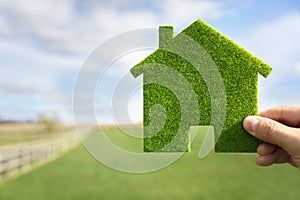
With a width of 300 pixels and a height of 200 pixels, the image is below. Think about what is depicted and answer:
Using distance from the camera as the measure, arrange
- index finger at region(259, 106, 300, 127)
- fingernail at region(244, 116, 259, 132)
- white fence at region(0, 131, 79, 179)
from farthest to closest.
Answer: white fence at region(0, 131, 79, 179) < index finger at region(259, 106, 300, 127) < fingernail at region(244, 116, 259, 132)

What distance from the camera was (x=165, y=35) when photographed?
2658 mm

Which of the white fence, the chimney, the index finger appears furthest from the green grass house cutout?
the white fence

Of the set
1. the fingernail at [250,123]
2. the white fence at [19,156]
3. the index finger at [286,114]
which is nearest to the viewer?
the fingernail at [250,123]

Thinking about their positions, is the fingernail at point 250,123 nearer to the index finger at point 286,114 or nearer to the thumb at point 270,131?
the thumb at point 270,131

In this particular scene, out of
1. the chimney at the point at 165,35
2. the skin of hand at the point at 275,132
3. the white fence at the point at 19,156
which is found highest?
the chimney at the point at 165,35

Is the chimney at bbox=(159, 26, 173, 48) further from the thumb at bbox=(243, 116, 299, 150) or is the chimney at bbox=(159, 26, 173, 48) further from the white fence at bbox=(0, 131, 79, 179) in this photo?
the white fence at bbox=(0, 131, 79, 179)

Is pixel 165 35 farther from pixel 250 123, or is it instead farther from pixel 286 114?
pixel 286 114

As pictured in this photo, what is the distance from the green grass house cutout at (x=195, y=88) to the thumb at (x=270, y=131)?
6cm

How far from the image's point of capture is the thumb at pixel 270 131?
8.43 ft

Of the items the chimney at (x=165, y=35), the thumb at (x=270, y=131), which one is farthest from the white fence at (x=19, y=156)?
the thumb at (x=270, y=131)

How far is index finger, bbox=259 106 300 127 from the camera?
3037 mm

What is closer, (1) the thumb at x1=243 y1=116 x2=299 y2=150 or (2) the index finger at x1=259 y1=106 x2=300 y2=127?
(1) the thumb at x1=243 y1=116 x2=299 y2=150

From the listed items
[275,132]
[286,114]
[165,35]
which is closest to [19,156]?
[286,114]

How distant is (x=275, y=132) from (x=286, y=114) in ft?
1.50
